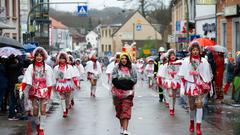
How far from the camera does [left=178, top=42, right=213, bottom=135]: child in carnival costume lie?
12727 mm

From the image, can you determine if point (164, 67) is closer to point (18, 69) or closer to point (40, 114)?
point (18, 69)

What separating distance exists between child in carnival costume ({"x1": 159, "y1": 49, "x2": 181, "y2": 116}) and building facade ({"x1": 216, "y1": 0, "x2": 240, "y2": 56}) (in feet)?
46.3

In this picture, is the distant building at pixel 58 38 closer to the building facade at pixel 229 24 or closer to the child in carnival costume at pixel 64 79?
the building facade at pixel 229 24

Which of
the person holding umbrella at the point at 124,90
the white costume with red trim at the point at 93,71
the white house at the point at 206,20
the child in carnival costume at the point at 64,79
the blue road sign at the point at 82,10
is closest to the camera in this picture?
the person holding umbrella at the point at 124,90

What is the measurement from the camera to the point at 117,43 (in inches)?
4616

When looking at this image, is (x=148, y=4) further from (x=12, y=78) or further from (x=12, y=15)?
(x=12, y=78)

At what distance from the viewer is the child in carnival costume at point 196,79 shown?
1273 centimetres

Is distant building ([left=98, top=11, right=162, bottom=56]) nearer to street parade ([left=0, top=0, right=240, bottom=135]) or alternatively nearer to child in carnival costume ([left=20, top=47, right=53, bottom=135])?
street parade ([left=0, top=0, right=240, bottom=135])

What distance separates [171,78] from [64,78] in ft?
9.80

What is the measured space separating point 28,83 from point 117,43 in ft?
344

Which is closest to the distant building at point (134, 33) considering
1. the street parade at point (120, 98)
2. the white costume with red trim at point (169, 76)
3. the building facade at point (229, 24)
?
the building facade at point (229, 24)

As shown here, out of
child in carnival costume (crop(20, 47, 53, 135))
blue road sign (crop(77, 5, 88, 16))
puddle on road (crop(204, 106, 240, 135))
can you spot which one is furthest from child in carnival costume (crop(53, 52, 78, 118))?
blue road sign (crop(77, 5, 88, 16))

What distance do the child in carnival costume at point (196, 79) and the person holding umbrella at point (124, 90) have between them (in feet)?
3.72

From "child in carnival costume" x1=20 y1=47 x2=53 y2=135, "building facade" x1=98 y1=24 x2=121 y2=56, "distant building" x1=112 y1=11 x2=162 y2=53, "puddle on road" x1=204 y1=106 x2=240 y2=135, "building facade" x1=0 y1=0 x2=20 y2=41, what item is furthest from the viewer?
"building facade" x1=98 y1=24 x2=121 y2=56
